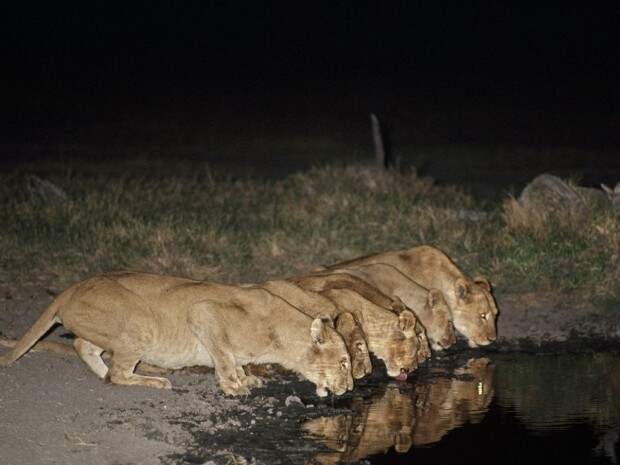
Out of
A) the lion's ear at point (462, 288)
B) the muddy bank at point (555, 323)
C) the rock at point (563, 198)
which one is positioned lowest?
the muddy bank at point (555, 323)

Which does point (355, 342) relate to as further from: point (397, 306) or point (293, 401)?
point (397, 306)

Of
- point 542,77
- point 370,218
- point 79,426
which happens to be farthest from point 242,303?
point 542,77

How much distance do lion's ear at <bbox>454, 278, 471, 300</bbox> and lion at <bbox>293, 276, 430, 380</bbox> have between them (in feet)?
3.47

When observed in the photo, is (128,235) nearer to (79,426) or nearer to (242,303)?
(242,303)

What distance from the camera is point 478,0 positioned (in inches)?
2259

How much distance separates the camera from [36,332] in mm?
7828

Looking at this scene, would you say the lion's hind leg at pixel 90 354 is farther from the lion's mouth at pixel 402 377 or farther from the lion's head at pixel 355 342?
the lion's mouth at pixel 402 377

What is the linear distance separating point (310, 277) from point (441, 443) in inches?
A: 88.5

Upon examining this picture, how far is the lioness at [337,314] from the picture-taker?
26.1ft

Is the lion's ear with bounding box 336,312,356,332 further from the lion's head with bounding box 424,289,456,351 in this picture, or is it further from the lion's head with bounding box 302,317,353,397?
the lion's head with bounding box 424,289,456,351

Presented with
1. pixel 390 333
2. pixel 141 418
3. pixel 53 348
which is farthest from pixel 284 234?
pixel 141 418

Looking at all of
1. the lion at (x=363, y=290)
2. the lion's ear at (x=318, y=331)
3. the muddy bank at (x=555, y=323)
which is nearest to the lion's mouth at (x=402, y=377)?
the lion at (x=363, y=290)

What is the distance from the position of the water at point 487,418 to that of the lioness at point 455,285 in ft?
1.01

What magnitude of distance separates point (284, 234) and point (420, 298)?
9.26ft
